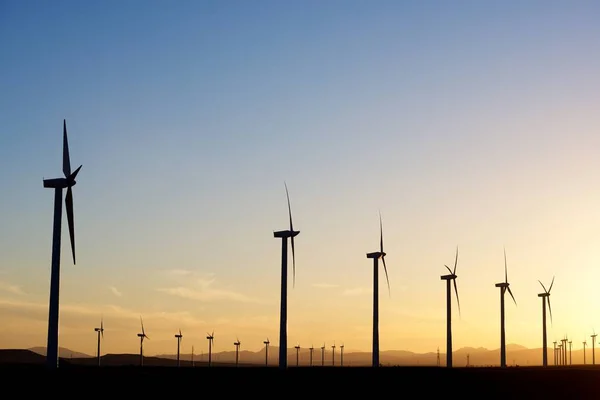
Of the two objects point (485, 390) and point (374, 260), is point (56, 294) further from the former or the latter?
point (374, 260)

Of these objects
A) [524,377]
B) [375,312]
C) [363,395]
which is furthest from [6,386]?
[375,312]

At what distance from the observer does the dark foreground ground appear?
240 feet

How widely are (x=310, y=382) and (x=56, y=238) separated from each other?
2457 centimetres

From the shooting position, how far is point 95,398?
227 ft

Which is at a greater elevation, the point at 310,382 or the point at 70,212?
the point at 70,212

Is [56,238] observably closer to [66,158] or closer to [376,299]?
[66,158]

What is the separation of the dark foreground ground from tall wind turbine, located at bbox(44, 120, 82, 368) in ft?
7.43

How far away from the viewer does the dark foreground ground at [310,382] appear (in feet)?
240

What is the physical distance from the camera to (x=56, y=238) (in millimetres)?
86375

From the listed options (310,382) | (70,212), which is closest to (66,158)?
(70,212)

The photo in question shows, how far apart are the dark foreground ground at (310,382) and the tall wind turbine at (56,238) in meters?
2.26

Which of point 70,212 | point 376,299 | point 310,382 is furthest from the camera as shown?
point 376,299

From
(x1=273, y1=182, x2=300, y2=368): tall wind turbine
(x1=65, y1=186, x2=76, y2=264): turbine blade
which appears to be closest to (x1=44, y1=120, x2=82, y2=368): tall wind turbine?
(x1=65, y1=186, x2=76, y2=264): turbine blade

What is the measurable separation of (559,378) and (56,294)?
5850 cm
